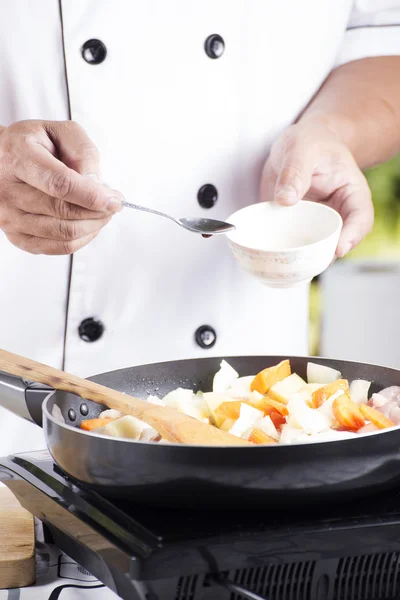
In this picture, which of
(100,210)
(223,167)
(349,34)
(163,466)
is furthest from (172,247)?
(163,466)

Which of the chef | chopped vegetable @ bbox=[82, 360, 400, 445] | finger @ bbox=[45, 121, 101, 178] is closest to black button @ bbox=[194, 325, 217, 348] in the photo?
the chef

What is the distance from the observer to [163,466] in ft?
2.48

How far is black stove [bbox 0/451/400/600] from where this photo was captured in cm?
72

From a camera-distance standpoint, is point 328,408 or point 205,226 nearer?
point 328,408

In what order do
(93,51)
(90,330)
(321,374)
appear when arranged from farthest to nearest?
(90,330) < (93,51) < (321,374)

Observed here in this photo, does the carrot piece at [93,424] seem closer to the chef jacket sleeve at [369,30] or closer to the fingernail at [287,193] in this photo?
the fingernail at [287,193]

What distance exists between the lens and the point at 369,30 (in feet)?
5.49

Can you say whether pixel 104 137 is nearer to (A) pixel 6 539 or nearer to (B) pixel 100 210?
(B) pixel 100 210

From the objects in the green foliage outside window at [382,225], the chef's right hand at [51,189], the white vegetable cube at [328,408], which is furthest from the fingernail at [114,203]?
the green foliage outside window at [382,225]

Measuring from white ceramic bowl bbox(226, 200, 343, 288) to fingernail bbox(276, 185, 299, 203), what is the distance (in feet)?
0.11

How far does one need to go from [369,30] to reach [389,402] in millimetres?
960

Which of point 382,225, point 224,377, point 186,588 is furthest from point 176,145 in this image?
point 382,225

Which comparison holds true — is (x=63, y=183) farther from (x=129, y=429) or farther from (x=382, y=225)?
(x=382, y=225)

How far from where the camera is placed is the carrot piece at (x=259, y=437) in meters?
0.89
